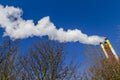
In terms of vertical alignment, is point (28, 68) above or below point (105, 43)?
below

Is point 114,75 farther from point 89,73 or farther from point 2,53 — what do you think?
point 2,53

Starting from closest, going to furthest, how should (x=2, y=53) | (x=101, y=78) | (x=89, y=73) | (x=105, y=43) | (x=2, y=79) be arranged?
(x=2, y=79) → (x=2, y=53) → (x=101, y=78) → (x=89, y=73) → (x=105, y=43)

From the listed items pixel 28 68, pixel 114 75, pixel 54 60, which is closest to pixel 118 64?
pixel 114 75

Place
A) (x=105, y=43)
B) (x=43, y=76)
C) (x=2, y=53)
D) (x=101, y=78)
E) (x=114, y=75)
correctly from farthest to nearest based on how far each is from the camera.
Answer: (x=105, y=43) < (x=101, y=78) < (x=114, y=75) < (x=43, y=76) < (x=2, y=53)

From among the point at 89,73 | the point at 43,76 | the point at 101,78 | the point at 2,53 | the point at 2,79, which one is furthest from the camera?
the point at 89,73

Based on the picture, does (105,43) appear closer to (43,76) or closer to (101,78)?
(101,78)

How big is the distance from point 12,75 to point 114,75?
10229mm

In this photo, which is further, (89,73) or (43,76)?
(89,73)

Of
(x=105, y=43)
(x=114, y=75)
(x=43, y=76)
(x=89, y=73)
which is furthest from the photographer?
(x=105, y=43)

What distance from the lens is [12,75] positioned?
54.2 feet

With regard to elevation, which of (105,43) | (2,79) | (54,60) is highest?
(105,43)

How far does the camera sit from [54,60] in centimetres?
2245

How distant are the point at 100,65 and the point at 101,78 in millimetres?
1336

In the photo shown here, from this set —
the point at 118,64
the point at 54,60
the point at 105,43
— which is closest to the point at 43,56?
the point at 54,60
